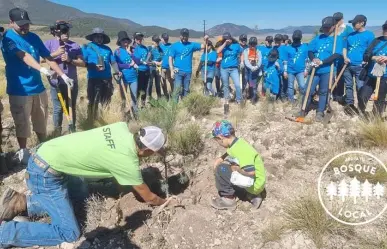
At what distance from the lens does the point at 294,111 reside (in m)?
7.20

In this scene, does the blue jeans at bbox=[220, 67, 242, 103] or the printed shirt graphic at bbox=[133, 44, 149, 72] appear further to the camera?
the blue jeans at bbox=[220, 67, 242, 103]

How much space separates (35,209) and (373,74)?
215 inches

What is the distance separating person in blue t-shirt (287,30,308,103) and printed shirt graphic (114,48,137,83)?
3458 millimetres

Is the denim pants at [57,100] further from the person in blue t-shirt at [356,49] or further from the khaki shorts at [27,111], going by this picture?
the person in blue t-shirt at [356,49]

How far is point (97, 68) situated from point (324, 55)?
160 inches

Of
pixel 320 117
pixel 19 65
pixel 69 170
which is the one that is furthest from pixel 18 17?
pixel 320 117

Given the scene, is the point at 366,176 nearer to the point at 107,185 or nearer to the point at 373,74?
the point at 373,74

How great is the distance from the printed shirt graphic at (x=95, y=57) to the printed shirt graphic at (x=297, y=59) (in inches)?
155

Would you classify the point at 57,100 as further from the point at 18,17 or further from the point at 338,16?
the point at 338,16

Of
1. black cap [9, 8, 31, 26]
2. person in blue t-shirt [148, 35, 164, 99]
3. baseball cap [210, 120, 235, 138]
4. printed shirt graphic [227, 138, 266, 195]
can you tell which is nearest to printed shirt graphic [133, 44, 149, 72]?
person in blue t-shirt [148, 35, 164, 99]

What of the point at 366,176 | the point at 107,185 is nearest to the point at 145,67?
the point at 107,185

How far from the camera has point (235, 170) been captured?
383 centimetres

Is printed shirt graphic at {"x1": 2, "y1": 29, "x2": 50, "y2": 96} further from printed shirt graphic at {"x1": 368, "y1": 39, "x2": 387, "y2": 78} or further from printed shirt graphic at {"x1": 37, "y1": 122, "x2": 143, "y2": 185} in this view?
printed shirt graphic at {"x1": 368, "y1": 39, "x2": 387, "y2": 78}

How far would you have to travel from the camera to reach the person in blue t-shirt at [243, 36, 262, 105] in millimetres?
8355
